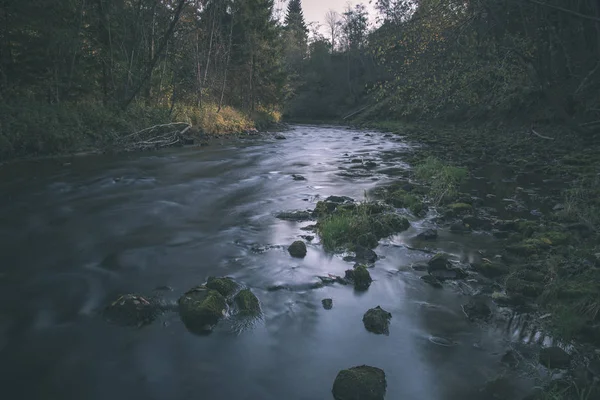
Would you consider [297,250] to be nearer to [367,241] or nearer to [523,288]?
[367,241]

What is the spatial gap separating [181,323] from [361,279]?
2.30 meters

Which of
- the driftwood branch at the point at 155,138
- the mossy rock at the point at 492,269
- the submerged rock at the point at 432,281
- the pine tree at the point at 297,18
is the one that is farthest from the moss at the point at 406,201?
the pine tree at the point at 297,18

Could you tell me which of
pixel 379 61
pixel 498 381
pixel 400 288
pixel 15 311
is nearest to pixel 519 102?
A: pixel 379 61

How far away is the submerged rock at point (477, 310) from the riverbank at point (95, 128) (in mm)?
13740

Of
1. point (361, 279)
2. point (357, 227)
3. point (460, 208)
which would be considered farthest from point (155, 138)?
point (361, 279)

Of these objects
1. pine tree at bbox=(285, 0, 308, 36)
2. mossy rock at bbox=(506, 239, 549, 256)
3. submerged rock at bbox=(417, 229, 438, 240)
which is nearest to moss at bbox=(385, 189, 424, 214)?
submerged rock at bbox=(417, 229, 438, 240)

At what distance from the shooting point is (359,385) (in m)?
3.54

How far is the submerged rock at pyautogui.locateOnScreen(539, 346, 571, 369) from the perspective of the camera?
385 cm

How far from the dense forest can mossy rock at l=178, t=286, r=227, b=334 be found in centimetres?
566

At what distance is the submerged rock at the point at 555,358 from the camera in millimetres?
3846

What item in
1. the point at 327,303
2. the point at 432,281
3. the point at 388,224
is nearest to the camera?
the point at 327,303

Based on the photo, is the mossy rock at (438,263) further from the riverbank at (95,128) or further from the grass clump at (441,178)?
the riverbank at (95,128)

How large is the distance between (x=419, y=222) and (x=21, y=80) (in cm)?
1570

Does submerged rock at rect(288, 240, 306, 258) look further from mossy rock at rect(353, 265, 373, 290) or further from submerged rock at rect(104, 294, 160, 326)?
submerged rock at rect(104, 294, 160, 326)
